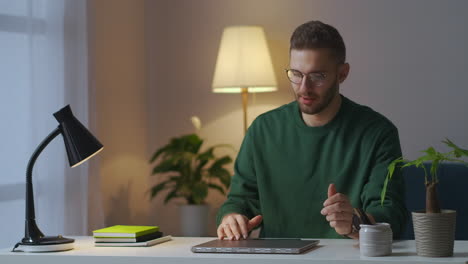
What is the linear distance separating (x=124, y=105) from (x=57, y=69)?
0.94m

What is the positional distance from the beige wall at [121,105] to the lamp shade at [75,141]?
1810 millimetres

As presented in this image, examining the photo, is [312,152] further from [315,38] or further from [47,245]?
[47,245]

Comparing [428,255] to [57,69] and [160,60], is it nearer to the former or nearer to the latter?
[57,69]

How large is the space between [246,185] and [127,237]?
2.05 feet

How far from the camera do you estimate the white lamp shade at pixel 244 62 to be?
441cm

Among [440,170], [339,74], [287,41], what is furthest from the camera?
[287,41]

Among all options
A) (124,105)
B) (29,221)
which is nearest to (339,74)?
(29,221)

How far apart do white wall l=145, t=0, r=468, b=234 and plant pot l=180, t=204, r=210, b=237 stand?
0.33 metres

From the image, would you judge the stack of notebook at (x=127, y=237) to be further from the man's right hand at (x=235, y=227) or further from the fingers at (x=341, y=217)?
the fingers at (x=341, y=217)

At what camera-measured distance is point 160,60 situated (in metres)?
5.04

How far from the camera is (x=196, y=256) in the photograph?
2010 millimetres

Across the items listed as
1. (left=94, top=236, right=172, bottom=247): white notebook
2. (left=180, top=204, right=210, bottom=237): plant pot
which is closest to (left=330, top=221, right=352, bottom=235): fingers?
(left=94, top=236, right=172, bottom=247): white notebook

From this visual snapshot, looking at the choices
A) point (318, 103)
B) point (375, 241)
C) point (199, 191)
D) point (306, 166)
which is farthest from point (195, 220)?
point (375, 241)

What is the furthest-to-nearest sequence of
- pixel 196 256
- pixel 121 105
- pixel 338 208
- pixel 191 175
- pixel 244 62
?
pixel 121 105, pixel 191 175, pixel 244 62, pixel 338 208, pixel 196 256
